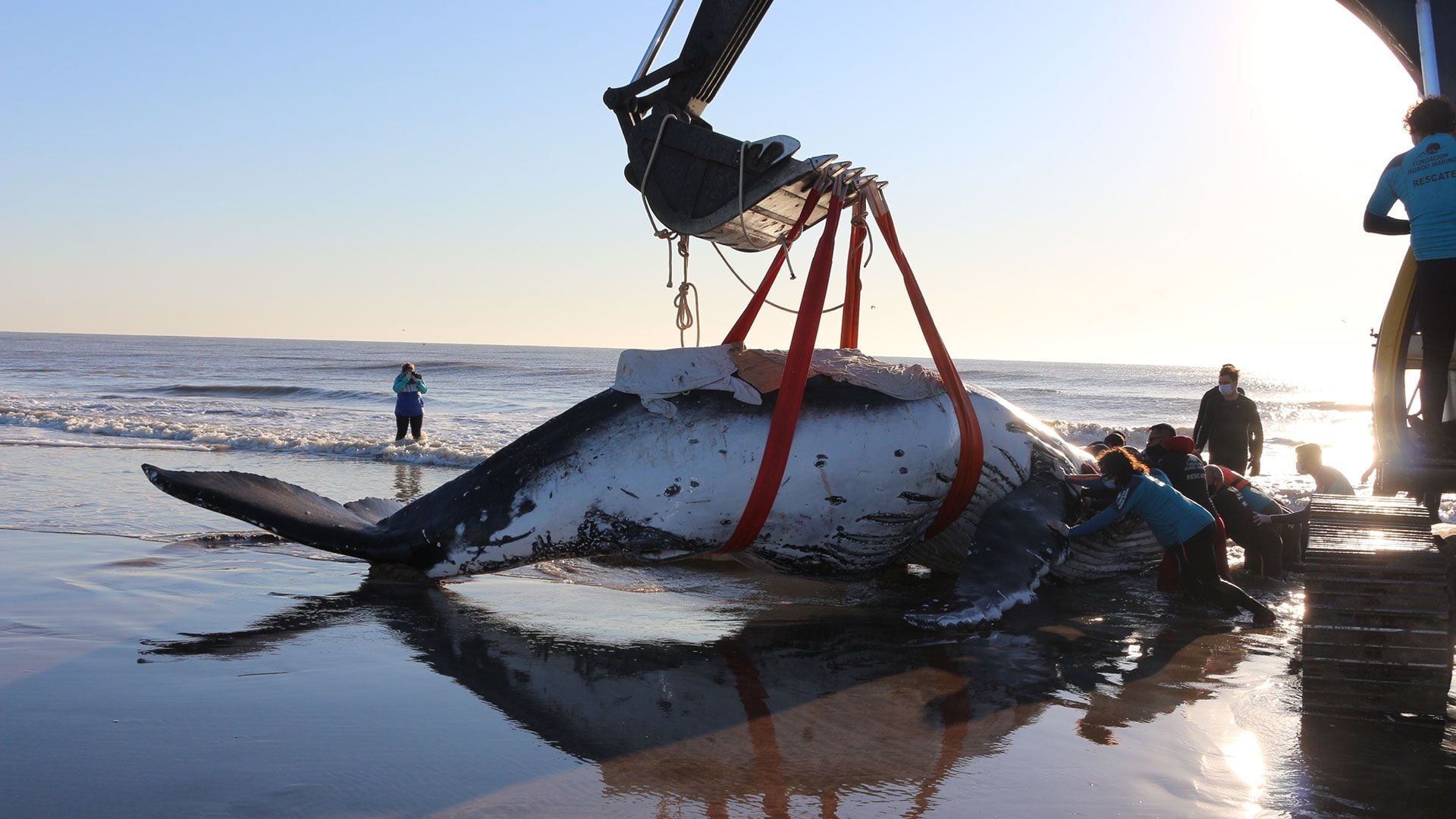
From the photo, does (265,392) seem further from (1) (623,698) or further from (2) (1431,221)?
(2) (1431,221)

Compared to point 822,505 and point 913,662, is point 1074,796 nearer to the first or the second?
point 913,662

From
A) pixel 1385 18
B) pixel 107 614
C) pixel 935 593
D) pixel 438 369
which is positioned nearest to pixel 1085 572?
pixel 935 593

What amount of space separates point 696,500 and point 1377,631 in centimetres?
303

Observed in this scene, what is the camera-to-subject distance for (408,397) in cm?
1956

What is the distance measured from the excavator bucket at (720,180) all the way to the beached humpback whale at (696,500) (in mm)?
876

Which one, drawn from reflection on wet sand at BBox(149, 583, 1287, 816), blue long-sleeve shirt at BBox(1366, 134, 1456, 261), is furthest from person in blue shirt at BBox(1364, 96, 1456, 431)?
reflection on wet sand at BBox(149, 583, 1287, 816)

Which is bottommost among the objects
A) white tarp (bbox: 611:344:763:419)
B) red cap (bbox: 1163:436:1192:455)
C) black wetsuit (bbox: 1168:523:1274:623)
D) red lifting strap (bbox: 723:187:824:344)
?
black wetsuit (bbox: 1168:523:1274:623)

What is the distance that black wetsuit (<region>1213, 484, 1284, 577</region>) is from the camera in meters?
8.39

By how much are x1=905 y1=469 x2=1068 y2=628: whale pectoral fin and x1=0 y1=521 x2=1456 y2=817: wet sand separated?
0.17 meters

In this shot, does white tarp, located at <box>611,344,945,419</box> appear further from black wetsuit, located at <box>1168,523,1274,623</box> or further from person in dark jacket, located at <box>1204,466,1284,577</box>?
person in dark jacket, located at <box>1204,466,1284,577</box>

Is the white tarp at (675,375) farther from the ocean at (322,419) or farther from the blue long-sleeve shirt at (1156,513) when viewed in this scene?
the ocean at (322,419)

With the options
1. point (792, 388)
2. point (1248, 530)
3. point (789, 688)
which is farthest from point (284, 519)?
point (1248, 530)

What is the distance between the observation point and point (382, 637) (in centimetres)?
568

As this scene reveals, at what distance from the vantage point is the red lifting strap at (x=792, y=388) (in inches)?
216
